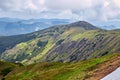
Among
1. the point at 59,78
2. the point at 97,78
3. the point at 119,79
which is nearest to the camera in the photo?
the point at 119,79

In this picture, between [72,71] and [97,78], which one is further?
[72,71]

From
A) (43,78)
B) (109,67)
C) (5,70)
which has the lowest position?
(5,70)

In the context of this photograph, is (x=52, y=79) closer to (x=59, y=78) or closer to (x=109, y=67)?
(x=59, y=78)

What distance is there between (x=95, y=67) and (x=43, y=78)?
54.5 feet

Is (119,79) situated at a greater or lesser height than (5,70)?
greater

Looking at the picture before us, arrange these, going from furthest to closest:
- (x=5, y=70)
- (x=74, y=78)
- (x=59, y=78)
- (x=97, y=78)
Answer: (x=5, y=70) → (x=59, y=78) → (x=74, y=78) → (x=97, y=78)

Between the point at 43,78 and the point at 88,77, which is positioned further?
the point at 43,78

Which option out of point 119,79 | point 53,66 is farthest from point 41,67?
point 119,79

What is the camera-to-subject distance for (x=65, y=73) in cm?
7106

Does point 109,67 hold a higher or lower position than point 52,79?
higher

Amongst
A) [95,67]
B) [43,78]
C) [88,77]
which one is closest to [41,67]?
[43,78]

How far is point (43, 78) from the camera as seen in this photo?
72625 mm

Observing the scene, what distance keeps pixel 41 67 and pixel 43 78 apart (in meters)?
28.4

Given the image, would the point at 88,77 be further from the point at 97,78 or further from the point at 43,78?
the point at 43,78
